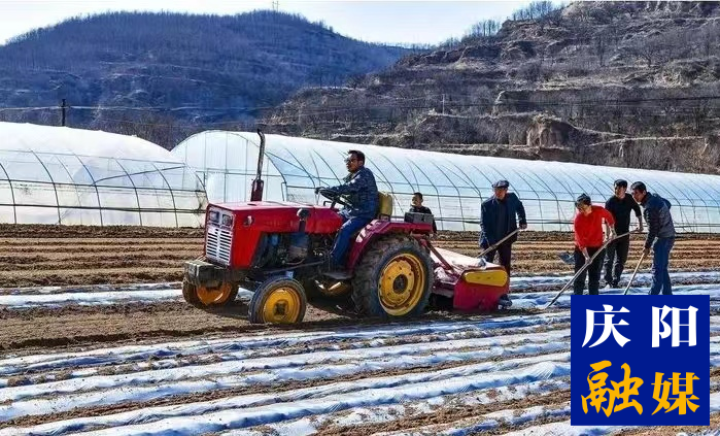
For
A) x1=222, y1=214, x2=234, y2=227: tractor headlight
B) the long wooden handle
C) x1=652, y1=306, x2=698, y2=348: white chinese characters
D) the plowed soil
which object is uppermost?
x1=222, y1=214, x2=234, y2=227: tractor headlight

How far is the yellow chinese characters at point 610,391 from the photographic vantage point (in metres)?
5.01

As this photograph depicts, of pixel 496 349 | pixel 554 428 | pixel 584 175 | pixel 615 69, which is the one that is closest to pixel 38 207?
pixel 496 349

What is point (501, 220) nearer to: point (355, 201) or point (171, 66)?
point (355, 201)

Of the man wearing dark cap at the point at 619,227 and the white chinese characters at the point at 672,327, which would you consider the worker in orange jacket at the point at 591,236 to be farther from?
the white chinese characters at the point at 672,327

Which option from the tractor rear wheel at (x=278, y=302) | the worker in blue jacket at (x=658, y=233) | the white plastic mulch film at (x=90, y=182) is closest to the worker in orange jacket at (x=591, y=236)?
the worker in blue jacket at (x=658, y=233)

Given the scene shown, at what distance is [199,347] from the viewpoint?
21.1 feet

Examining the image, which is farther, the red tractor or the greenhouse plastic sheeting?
the greenhouse plastic sheeting

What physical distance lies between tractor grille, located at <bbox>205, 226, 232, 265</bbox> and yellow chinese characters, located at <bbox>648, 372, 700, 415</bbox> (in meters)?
3.91

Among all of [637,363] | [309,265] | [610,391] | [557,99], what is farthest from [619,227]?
[557,99]

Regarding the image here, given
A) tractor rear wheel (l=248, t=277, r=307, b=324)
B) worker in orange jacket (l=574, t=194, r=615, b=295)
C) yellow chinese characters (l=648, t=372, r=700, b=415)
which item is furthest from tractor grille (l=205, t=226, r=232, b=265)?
worker in orange jacket (l=574, t=194, r=615, b=295)

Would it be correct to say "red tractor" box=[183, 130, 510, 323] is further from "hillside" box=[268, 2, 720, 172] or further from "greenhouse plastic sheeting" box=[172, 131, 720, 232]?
"hillside" box=[268, 2, 720, 172]

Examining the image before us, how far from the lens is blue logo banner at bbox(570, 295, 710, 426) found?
16.5 ft

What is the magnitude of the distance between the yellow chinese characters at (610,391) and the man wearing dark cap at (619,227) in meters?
6.24

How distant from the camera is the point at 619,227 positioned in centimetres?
1130
